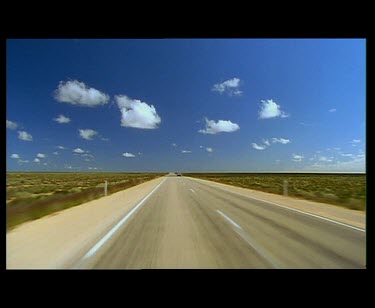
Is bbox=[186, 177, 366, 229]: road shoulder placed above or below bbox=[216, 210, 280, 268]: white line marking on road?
below

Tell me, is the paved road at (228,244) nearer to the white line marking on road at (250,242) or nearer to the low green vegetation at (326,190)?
the white line marking on road at (250,242)

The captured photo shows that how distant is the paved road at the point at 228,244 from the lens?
5.45 meters

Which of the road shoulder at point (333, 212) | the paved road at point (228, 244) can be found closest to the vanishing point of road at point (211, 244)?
the paved road at point (228, 244)

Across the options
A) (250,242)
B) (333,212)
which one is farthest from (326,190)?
(250,242)

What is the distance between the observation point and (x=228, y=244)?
22.7ft

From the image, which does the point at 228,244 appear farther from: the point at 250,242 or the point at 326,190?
the point at 326,190

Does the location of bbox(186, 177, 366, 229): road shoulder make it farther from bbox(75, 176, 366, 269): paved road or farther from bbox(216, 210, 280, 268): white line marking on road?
bbox(216, 210, 280, 268): white line marking on road

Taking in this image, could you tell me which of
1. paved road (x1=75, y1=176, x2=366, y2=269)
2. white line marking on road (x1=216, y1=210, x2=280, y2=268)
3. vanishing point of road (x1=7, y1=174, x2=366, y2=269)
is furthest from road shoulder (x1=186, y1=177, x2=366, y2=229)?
white line marking on road (x1=216, y1=210, x2=280, y2=268)

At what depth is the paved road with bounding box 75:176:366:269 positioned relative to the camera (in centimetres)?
545
